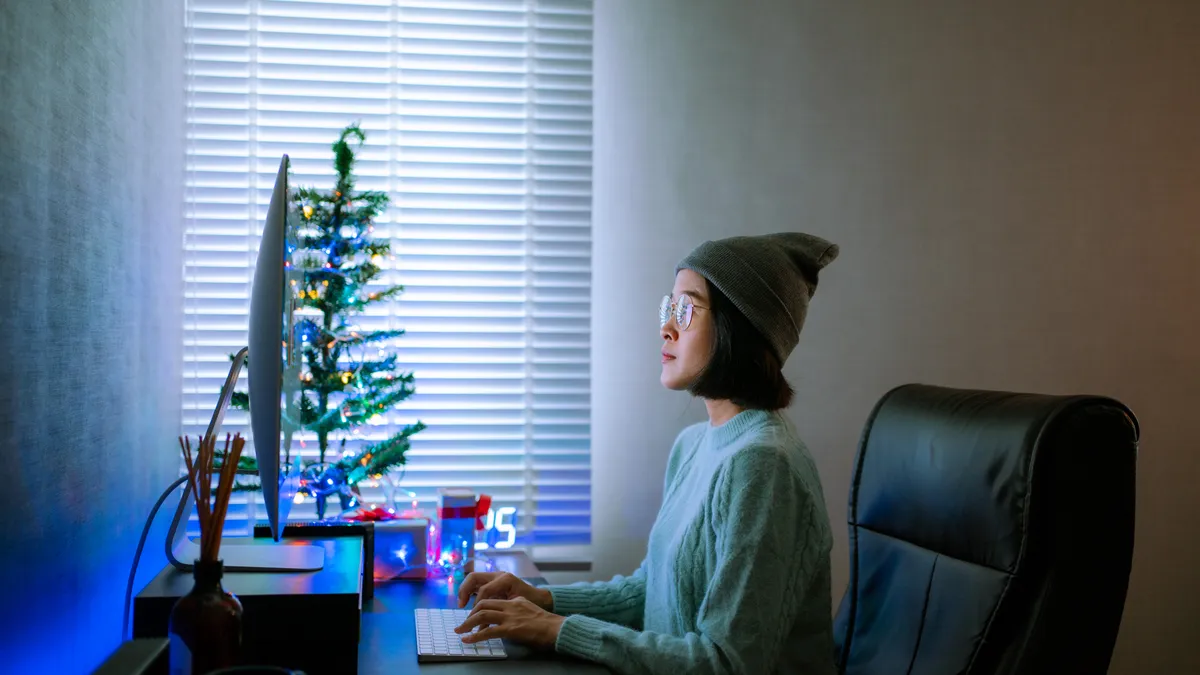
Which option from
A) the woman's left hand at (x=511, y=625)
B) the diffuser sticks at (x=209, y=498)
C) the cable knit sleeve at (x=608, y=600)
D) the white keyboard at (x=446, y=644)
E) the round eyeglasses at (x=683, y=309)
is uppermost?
the round eyeglasses at (x=683, y=309)

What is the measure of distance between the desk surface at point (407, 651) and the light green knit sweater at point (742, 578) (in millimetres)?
46

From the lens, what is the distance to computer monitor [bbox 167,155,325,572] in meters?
1.28

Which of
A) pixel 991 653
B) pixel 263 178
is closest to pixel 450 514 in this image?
pixel 263 178

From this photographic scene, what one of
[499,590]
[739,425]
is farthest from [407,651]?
[739,425]

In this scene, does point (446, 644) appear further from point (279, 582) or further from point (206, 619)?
point (206, 619)

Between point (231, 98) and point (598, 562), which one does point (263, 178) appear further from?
point (598, 562)

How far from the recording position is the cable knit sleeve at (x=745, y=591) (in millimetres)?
1495

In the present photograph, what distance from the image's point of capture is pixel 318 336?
2412 mm

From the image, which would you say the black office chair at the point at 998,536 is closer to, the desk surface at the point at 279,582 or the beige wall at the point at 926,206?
the desk surface at the point at 279,582

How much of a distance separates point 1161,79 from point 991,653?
2547mm

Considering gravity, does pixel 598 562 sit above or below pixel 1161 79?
below

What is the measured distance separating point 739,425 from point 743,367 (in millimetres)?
112

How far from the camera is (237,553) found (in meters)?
1.58

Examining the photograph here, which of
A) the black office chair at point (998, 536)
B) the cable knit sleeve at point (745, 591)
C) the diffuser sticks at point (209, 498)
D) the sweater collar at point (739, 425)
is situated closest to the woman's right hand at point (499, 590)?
the cable knit sleeve at point (745, 591)
